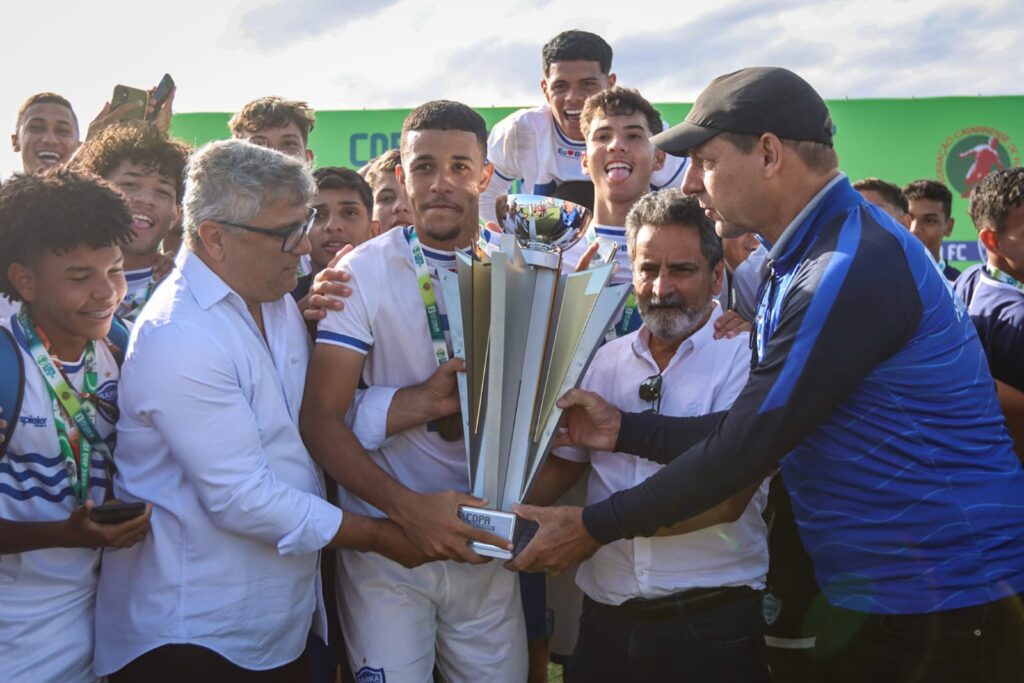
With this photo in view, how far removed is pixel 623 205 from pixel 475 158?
108cm

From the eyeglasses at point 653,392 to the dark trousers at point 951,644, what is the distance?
39.2 inches

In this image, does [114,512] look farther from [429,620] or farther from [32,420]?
[429,620]

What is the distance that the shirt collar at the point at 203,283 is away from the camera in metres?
2.96

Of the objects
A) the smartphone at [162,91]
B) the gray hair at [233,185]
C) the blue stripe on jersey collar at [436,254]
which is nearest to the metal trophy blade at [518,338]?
the blue stripe on jersey collar at [436,254]

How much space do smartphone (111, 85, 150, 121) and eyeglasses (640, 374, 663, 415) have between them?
11.2 feet

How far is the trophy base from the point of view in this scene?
9.96 ft

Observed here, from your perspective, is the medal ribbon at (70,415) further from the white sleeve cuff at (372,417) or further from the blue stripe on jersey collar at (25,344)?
the white sleeve cuff at (372,417)

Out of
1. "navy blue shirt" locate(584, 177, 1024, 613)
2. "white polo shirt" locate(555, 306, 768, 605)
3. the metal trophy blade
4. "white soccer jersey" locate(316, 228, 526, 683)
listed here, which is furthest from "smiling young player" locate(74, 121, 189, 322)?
"navy blue shirt" locate(584, 177, 1024, 613)

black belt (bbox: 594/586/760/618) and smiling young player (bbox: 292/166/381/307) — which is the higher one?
smiling young player (bbox: 292/166/381/307)

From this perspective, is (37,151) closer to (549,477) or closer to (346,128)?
(549,477)

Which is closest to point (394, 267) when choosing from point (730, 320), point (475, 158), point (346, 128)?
point (475, 158)

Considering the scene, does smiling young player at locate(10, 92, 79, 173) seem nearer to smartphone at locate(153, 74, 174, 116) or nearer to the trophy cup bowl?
smartphone at locate(153, 74, 174, 116)

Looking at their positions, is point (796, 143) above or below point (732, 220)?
above

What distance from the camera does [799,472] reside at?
2.81 m
